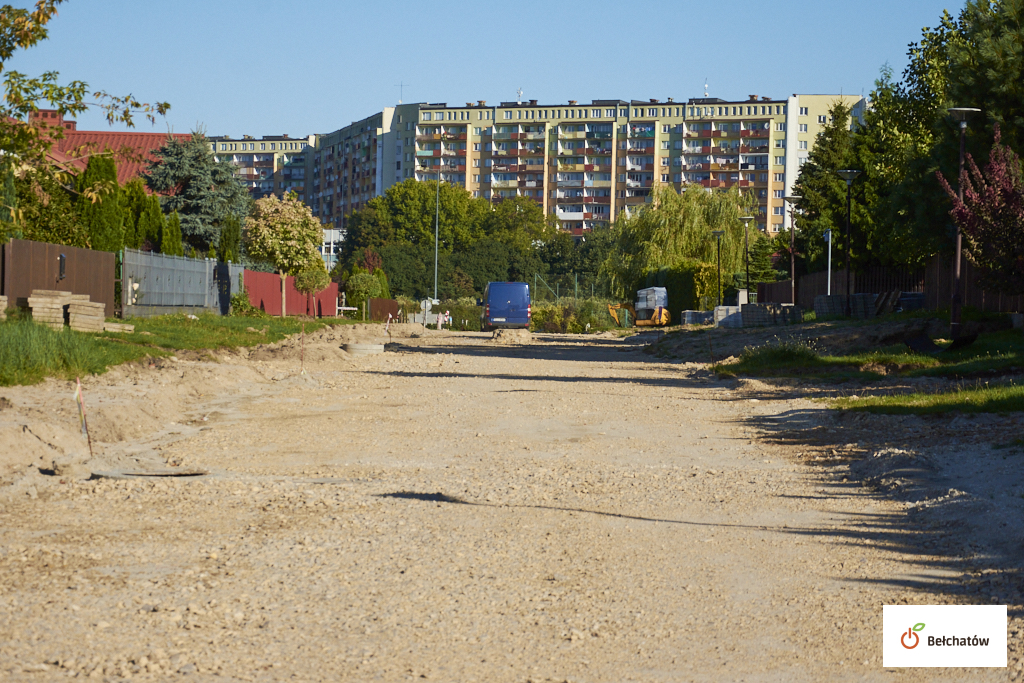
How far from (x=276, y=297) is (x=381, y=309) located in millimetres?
12259

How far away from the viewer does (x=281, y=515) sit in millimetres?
6988

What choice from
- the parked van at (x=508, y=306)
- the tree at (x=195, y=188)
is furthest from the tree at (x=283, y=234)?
the parked van at (x=508, y=306)

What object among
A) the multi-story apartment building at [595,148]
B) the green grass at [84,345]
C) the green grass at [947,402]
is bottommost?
the green grass at [947,402]

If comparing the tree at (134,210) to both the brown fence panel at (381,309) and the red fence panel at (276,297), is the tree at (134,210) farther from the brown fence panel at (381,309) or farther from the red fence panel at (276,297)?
the brown fence panel at (381,309)

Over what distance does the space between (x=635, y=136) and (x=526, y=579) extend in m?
144

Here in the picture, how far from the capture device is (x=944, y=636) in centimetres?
463

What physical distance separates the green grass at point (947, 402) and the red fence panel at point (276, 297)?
34.1 m

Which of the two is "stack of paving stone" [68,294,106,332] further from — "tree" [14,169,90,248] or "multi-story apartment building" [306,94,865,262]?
"multi-story apartment building" [306,94,865,262]

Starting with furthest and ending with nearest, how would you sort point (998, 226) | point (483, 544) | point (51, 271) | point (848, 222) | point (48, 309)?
1. point (848, 222)
2. point (51, 271)
3. point (48, 309)
4. point (998, 226)
5. point (483, 544)

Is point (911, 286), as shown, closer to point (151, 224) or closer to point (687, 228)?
point (687, 228)

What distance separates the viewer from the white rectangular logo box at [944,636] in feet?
14.5

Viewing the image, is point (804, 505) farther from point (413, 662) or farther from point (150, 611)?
point (150, 611)

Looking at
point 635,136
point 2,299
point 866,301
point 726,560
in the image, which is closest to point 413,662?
point 726,560

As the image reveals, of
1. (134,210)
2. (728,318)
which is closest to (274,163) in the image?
(134,210)
